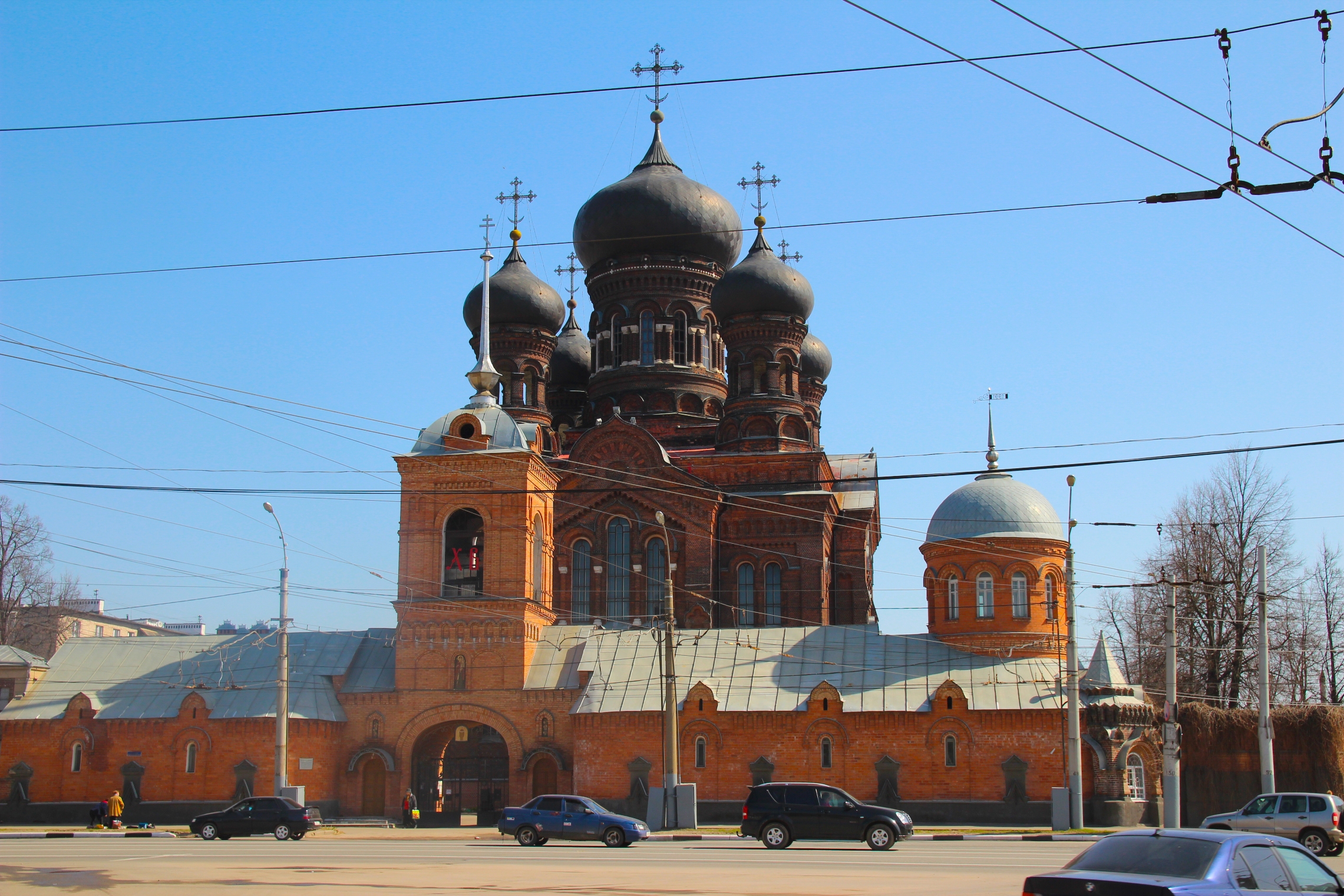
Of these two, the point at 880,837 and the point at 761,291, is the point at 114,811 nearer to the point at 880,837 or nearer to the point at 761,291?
the point at 880,837

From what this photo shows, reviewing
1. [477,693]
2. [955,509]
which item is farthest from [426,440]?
[955,509]

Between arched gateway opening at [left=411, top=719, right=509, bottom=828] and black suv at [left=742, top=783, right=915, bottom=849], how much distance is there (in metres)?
13.2

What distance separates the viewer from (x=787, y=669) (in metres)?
35.2

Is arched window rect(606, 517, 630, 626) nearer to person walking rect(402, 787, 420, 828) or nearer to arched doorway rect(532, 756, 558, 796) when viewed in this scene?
arched doorway rect(532, 756, 558, 796)

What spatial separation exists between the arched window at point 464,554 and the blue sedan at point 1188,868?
88.3ft

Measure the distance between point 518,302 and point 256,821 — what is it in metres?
26.6

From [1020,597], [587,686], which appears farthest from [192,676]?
[1020,597]

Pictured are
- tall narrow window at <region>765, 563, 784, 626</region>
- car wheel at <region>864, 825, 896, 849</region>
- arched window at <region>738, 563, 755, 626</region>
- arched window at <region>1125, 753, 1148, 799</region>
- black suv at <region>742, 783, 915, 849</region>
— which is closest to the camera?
car wheel at <region>864, 825, 896, 849</region>

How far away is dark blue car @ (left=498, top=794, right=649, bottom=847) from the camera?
24.1 metres

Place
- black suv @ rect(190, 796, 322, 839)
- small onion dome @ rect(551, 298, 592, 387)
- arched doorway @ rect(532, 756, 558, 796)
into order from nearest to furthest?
1. black suv @ rect(190, 796, 322, 839)
2. arched doorway @ rect(532, 756, 558, 796)
3. small onion dome @ rect(551, 298, 592, 387)

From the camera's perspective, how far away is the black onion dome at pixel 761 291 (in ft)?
153

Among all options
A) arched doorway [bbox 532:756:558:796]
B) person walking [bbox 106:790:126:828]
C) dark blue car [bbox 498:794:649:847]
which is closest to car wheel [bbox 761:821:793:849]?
dark blue car [bbox 498:794:649:847]

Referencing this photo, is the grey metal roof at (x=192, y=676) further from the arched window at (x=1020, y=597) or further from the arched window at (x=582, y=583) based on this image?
the arched window at (x=1020, y=597)

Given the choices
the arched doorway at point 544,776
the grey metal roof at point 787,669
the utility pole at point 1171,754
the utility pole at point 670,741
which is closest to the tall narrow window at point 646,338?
the grey metal roof at point 787,669
